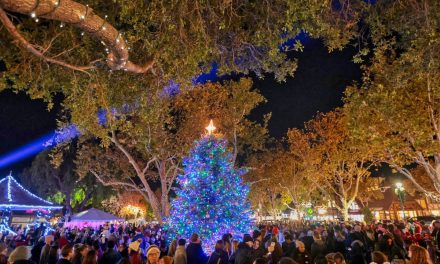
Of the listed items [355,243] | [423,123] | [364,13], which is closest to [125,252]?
[355,243]

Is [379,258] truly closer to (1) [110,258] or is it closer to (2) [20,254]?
(1) [110,258]

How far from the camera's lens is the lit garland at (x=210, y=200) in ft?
38.5

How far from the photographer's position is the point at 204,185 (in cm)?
1217

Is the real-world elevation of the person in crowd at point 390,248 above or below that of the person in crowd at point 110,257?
above

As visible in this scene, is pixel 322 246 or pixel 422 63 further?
pixel 322 246

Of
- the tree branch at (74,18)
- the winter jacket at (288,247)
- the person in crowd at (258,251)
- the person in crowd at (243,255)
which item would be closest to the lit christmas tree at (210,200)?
the winter jacket at (288,247)

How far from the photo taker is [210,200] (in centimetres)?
1200

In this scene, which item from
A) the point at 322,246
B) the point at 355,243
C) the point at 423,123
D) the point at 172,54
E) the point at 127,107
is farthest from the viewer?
the point at 423,123

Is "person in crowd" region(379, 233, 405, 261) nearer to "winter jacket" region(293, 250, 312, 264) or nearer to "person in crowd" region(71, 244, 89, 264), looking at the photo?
"winter jacket" region(293, 250, 312, 264)

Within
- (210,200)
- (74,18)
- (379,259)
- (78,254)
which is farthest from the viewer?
(210,200)

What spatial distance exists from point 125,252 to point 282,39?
20.9 ft

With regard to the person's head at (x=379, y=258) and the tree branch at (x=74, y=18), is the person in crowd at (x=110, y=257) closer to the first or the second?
the tree branch at (x=74, y=18)

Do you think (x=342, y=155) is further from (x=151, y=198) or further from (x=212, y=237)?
(x=212, y=237)

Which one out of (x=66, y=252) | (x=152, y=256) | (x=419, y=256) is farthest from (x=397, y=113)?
(x=66, y=252)
